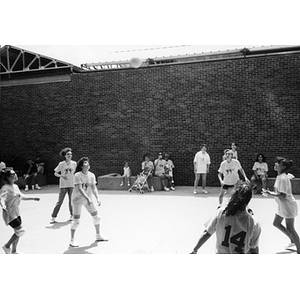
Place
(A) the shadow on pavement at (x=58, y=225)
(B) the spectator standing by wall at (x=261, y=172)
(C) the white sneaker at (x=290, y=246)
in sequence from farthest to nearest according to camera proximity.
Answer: (B) the spectator standing by wall at (x=261, y=172), (A) the shadow on pavement at (x=58, y=225), (C) the white sneaker at (x=290, y=246)

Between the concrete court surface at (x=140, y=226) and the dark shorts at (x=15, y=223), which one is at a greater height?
the dark shorts at (x=15, y=223)

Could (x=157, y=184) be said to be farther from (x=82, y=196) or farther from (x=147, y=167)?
(x=82, y=196)

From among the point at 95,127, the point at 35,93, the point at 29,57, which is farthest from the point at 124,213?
the point at 29,57

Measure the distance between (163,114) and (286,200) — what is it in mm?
8119

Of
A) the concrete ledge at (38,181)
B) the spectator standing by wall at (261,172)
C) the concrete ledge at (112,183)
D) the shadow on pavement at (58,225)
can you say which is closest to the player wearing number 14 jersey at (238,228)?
the shadow on pavement at (58,225)

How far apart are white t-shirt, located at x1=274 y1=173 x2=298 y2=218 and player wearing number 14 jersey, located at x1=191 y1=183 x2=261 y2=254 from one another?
6.26 ft

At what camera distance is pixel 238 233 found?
2832 millimetres

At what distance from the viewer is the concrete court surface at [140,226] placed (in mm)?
5268

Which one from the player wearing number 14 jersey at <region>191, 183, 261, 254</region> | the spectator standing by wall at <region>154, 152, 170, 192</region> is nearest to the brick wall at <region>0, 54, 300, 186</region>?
the spectator standing by wall at <region>154, 152, 170, 192</region>

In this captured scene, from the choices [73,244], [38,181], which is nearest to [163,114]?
[38,181]

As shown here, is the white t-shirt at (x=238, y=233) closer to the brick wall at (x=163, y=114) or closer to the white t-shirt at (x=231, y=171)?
the white t-shirt at (x=231, y=171)

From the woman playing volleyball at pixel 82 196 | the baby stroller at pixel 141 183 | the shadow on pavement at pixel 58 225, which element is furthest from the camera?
the baby stroller at pixel 141 183

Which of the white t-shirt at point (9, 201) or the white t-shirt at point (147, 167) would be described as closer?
the white t-shirt at point (9, 201)

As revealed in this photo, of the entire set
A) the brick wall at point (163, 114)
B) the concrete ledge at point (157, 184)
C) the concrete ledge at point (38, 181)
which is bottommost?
the concrete ledge at point (38, 181)
